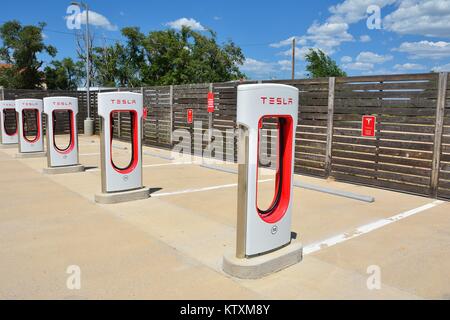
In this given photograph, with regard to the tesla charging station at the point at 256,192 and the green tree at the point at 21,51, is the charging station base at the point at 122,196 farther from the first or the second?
the green tree at the point at 21,51

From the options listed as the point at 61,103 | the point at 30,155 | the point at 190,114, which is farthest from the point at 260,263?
the point at 30,155

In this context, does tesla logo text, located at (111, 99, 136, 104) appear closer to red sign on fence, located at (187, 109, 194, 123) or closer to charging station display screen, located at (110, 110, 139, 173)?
charging station display screen, located at (110, 110, 139, 173)

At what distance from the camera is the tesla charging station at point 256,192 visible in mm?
3621

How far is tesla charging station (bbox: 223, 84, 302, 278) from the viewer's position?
3.62 m

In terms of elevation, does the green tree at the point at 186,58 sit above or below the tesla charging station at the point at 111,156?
above

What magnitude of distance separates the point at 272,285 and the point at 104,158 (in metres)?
3.93

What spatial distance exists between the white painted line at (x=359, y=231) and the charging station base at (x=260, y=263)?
0.44 m

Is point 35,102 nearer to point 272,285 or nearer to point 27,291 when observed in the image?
point 27,291

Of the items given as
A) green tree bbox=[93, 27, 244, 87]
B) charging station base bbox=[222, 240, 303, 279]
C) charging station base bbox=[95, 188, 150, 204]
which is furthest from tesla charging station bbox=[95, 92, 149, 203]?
green tree bbox=[93, 27, 244, 87]

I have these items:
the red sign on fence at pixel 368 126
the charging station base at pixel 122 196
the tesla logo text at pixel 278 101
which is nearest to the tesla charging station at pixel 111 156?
the charging station base at pixel 122 196

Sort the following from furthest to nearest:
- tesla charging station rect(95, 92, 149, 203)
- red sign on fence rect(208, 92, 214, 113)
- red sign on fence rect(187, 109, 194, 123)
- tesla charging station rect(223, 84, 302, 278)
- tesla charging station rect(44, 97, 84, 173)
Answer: red sign on fence rect(187, 109, 194, 123) < red sign on fence rect(208, 92, 214, 113) < tesla charging station rect(44, 97, 84, 173) < tesla charging station rect(95, 92, 149, 203) < tesla charging station rect(223, 84, 302, 278)

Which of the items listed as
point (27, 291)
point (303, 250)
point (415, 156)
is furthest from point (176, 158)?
point (27, 291)

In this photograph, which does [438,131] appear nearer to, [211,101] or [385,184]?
[385,184]
